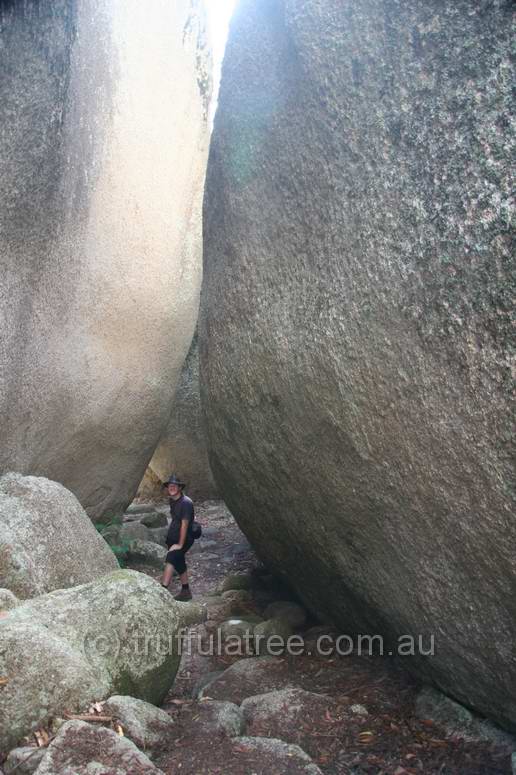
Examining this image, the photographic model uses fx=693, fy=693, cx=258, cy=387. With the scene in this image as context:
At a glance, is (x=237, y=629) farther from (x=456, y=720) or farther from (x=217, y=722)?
(x=456, y=720)

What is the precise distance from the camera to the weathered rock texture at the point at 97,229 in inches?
205

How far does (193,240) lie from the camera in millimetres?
7855

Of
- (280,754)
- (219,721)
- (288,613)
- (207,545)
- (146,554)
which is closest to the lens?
(280,754)

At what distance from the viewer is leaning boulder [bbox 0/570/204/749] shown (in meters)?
2.86

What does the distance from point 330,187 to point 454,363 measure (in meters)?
1.10

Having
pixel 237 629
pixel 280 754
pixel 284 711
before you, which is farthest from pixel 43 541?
pixel 280 754

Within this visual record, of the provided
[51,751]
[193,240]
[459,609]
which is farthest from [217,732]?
[193,240]

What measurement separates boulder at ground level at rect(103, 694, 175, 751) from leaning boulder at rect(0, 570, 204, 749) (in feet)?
0.30

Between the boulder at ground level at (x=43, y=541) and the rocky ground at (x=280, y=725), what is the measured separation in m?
0.92

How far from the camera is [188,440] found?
10.8 metres

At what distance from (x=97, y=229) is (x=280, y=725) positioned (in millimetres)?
4556

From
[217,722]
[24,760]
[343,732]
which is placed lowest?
[343,732]

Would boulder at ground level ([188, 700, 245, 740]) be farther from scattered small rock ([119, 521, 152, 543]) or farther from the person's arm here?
scattered small rock ([119, 521, 152, 543])

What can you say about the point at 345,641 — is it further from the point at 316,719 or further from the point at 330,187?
the point at 330,187
